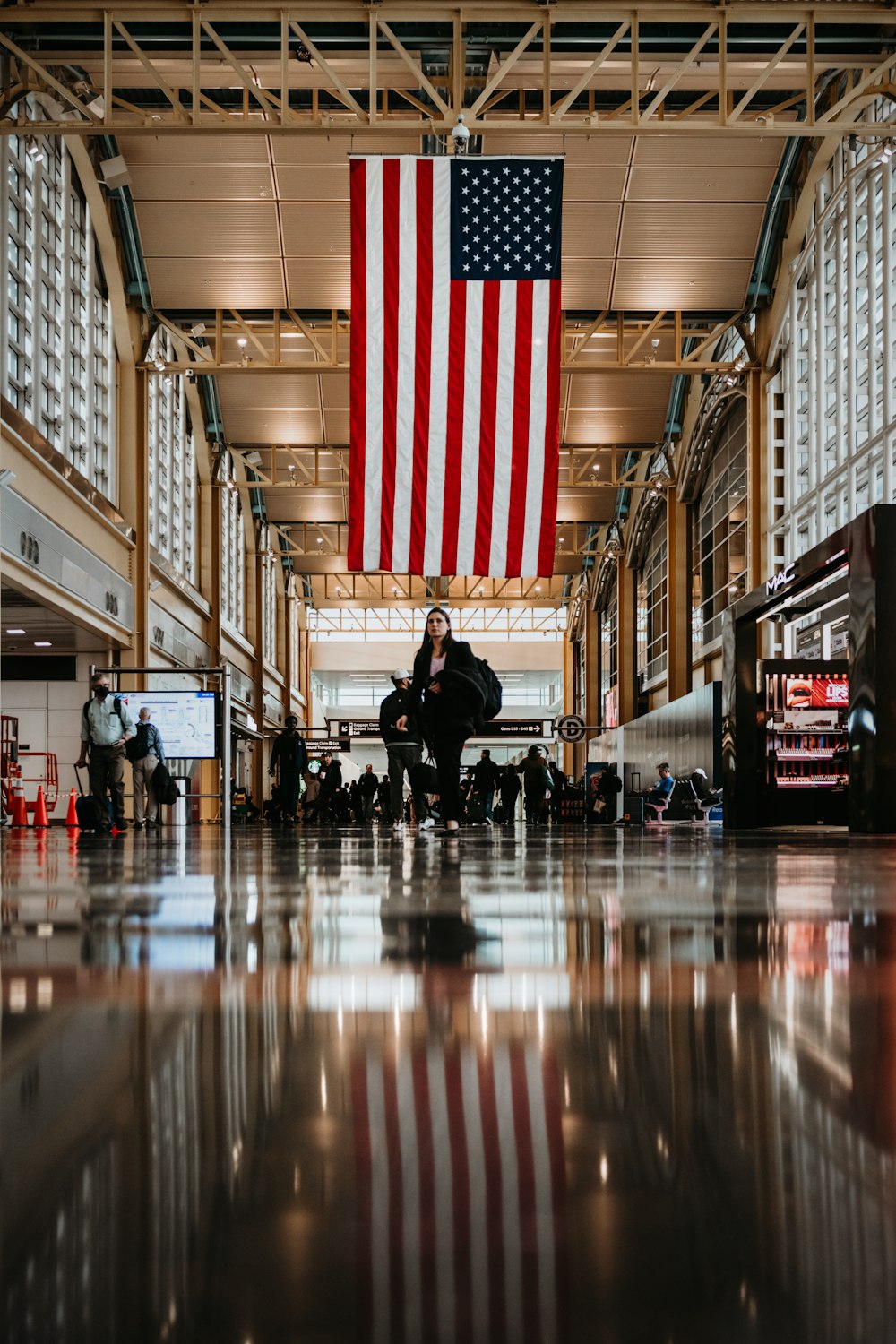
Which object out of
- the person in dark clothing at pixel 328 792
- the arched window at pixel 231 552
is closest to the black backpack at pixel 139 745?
the person in dark clothing at pixel 328 792

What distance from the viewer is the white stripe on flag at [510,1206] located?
63 cm

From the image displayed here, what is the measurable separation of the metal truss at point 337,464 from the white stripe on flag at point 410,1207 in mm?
33323

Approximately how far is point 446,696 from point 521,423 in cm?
357

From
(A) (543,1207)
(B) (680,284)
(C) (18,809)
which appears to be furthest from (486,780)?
(A) (543,1207)

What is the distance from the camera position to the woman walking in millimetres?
10477

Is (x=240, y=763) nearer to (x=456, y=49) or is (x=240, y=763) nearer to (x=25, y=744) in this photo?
(x=25, y=744)

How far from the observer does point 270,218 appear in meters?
23.8

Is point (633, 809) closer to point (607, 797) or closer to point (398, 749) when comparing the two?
point (607, 797)

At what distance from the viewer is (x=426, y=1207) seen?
2.50ft

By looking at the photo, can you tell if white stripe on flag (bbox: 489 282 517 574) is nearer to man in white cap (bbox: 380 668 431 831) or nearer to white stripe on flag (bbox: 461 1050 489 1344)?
man in white cap (bbox: 380 668 431 831)

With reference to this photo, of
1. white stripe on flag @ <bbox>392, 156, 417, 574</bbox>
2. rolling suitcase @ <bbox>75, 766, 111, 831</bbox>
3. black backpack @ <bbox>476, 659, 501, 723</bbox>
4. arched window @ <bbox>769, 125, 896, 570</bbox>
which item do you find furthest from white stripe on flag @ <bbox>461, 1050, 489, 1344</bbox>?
arched window @ <bbox>769, 125, 896, 570</bbox>

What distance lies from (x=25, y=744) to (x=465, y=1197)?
26710 millimetres

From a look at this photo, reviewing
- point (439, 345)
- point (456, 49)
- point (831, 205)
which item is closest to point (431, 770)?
point (439, 345)

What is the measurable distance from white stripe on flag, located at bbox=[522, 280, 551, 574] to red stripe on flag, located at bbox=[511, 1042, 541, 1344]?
38.2ft
